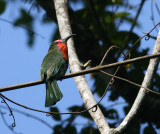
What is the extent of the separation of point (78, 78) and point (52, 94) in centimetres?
34

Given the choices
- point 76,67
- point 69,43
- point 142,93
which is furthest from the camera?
point 69,43

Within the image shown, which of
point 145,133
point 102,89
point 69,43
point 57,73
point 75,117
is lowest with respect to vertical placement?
point 145,133

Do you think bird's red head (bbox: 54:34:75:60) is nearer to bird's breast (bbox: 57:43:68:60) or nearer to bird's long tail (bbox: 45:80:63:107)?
bird's breast (bbox: 57:43:68:60)

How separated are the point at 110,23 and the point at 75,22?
0.55 metres

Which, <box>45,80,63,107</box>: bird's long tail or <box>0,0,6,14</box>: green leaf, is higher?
<box>0,0,6,14</box>: green leaf

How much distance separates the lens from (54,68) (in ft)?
11.0

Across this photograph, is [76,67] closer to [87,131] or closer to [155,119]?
[87,131]

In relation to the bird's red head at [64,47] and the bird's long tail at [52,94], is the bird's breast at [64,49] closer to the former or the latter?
the bird's red head at [64,47]

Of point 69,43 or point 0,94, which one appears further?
point 69,43

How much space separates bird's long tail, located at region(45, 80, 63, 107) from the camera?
9.64ft

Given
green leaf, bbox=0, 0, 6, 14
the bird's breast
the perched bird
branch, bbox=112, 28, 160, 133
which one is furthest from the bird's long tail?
green leaf, bbox=0, 0, 6, 14

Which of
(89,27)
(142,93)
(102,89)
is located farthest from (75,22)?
(142,93)

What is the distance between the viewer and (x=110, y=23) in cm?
496

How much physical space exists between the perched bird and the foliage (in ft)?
2.04
